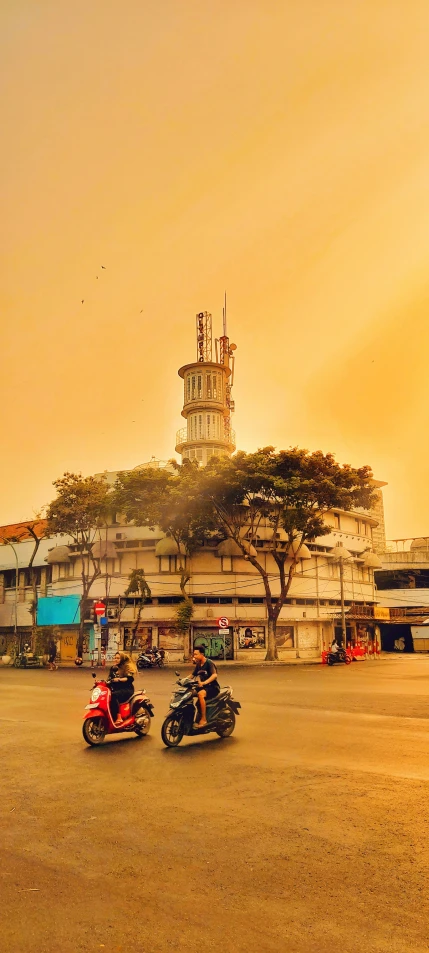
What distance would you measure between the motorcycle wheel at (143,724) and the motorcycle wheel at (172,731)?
118cm

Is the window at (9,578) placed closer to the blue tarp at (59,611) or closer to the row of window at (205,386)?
the blue tarp at (59,611)

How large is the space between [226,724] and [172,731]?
4.23 ft

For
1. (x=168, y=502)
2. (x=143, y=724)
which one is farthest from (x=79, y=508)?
(x=143, y=724)

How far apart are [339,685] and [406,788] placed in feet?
52.2

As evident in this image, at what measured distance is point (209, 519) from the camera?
4475 cm

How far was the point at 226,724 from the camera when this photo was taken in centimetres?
1231

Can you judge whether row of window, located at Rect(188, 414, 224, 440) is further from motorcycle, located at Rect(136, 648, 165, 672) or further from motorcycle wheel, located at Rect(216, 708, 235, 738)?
motorcycle wheel, located at Rect(216, 708, 235, 738)

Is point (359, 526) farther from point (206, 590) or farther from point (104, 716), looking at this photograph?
A: point (104, 716)

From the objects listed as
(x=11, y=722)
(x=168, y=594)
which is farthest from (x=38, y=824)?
(x=168, y=594)

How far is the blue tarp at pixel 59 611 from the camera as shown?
50.7 meters

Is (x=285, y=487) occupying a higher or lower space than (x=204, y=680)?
higher

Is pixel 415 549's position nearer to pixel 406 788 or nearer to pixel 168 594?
pixel 168 594

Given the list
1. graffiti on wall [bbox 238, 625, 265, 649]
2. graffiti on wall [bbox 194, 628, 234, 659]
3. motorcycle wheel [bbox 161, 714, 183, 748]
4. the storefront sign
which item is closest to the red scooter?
motorcycle wheel [bbox 161, 714, 183, 748]

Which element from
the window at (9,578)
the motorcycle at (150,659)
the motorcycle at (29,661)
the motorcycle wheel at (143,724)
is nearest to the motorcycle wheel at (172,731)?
the motorcycle wheel at (143,724)
